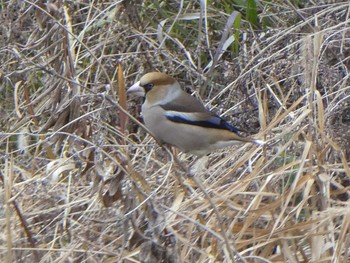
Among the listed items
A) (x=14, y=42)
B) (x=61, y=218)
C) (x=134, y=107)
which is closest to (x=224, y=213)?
(x=61, y=218)

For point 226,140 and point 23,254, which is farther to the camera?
point 226,140

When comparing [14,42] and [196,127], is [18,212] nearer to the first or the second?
[196,127]

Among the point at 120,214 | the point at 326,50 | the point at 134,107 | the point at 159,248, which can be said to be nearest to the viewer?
the point at 159,248

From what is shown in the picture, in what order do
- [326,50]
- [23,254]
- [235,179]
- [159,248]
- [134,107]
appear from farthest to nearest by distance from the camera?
[134,107], [326,50], [235,179], [23,254], [159,248]

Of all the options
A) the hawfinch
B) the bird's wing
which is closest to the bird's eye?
the hawfinch

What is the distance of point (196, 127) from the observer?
16.1 ft

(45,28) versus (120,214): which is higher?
(45,28)

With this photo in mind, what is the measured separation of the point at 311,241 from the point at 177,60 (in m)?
2.15

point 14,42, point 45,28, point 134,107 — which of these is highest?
point 45,28

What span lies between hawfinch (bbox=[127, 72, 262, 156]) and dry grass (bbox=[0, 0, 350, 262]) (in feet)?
0.40

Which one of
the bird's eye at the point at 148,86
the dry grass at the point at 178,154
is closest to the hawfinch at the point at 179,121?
the bird's eye at the point at 148,86

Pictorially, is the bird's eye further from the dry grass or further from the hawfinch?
the dry grass

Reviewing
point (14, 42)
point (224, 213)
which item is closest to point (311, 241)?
point (224, 213)

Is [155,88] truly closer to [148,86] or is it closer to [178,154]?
[148,86]
